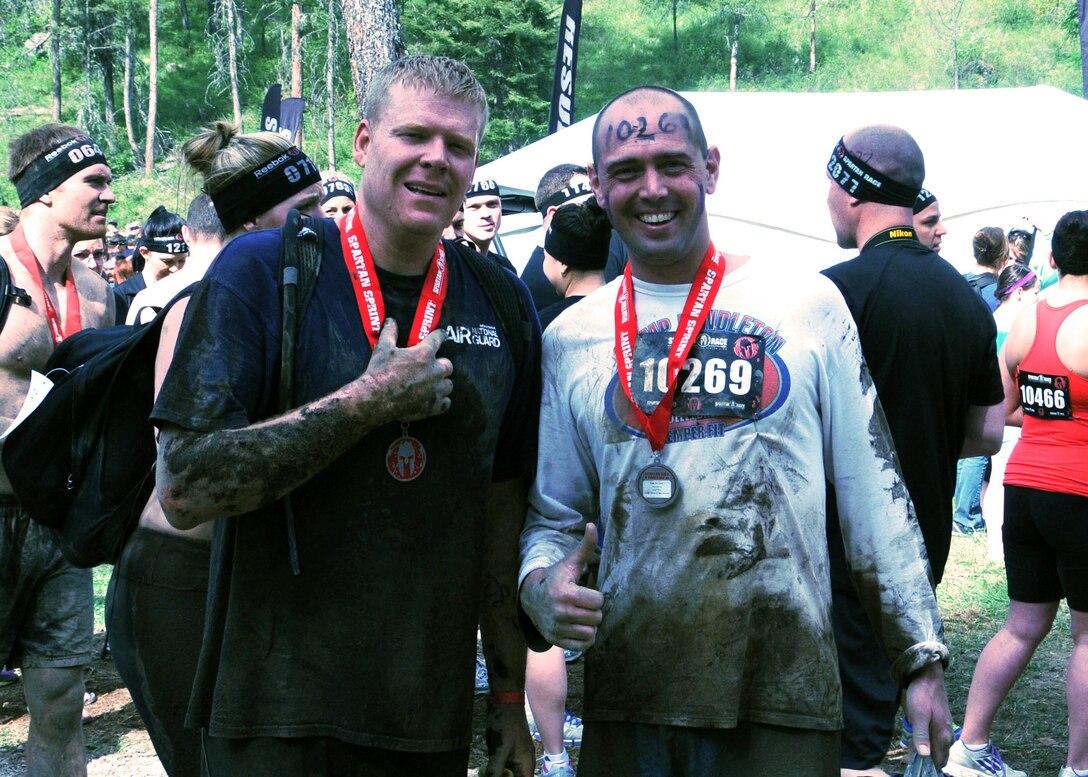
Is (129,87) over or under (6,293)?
over

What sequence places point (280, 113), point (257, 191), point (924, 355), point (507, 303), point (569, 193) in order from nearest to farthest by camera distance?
point (507, 303), point (257, 191), point (924, 355), point (569, 193), point (280, 113)

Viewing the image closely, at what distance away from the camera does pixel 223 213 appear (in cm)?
351

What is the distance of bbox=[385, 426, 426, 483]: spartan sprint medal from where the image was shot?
246 cm

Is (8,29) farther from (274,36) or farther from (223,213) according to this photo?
(223,213)

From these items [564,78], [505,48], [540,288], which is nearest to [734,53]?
[505,48]

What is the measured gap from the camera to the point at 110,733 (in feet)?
18.9

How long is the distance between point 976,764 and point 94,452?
3.97m

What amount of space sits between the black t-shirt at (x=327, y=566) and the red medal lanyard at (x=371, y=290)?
0.08 feet

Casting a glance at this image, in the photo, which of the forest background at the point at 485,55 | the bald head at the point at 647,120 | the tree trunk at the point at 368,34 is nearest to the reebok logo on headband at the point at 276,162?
the bald head at the point at 647,120

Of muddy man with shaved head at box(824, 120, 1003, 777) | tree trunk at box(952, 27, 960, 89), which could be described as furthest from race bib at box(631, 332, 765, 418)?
tree trunk at box(952, 27, 960, 89)

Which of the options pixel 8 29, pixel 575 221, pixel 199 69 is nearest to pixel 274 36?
pixel 199 69

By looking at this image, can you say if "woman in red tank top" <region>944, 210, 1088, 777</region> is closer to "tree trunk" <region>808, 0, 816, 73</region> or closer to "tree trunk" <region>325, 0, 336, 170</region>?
"tree trunk" <region>325, 0, 336, 170</region>

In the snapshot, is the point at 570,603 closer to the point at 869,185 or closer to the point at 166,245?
the point at 869,185

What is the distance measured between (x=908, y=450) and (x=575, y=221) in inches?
66.6
